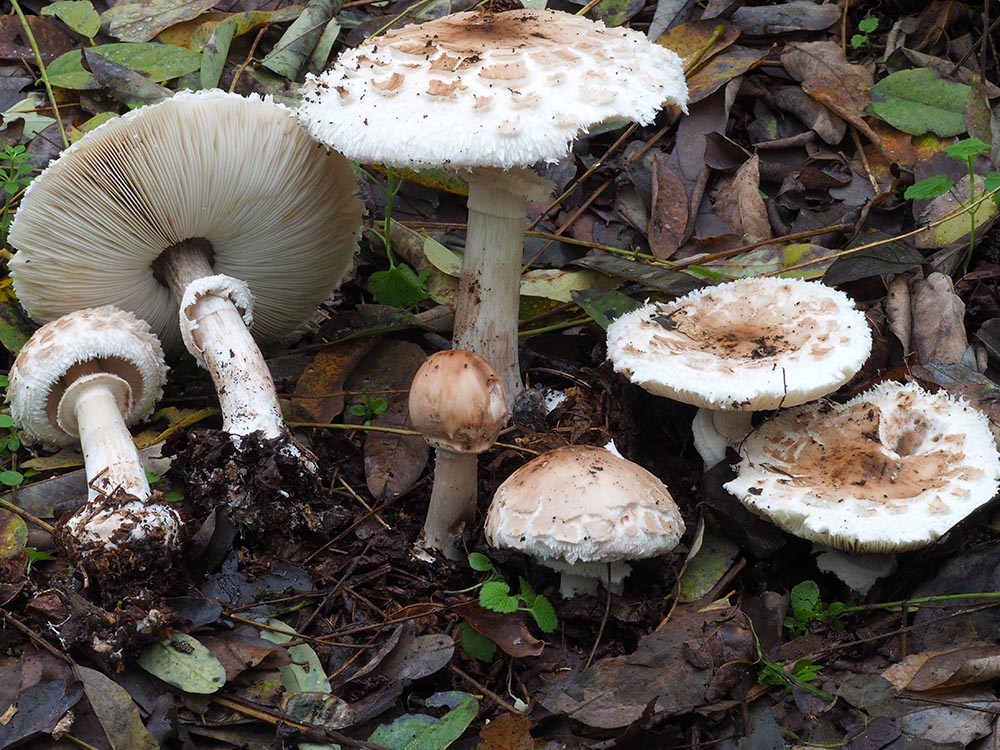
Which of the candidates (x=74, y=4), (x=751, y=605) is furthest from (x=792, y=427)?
(x=74, y=4)

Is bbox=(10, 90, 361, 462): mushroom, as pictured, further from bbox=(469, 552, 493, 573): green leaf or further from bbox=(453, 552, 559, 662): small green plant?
bbox=(453, 552, 559, 662): small green plant

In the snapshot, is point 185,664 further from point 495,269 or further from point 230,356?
point 495,269

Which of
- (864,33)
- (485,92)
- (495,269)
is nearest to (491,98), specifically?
(485,92)

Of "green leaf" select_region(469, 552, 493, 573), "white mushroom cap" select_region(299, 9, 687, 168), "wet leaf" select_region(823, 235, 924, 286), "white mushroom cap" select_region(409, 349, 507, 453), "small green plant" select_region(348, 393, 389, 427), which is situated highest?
"white mushroom cap" select_region(299, 9, 687, 168)

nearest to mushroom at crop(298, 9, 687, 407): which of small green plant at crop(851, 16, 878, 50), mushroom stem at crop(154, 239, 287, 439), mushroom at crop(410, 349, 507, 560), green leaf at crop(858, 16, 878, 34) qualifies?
mushroom at crop(410, 349, 507, 560)

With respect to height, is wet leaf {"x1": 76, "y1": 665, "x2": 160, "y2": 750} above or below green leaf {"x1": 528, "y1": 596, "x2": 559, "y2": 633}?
above

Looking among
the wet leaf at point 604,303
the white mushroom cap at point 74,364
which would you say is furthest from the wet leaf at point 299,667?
the wet leaf at point 604,303

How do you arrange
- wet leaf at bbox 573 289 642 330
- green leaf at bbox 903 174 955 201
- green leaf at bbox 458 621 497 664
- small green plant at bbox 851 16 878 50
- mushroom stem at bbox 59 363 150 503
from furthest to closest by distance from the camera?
small green plant at bbox 851 16 878 50 < wet leaf at bbox 573 289 642 330 < green leaf at bbox 903 174 955 201 < mushroom stem at bbox 59 363 150 503 < green leaf at bbox 458 621 497 664

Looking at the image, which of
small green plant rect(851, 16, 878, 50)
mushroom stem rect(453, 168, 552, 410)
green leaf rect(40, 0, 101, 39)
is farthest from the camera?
green leaf rect(40, 0, 101, 39)

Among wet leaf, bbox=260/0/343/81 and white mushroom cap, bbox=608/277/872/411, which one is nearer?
white mushroom cap, bbox=608/277/872/411
